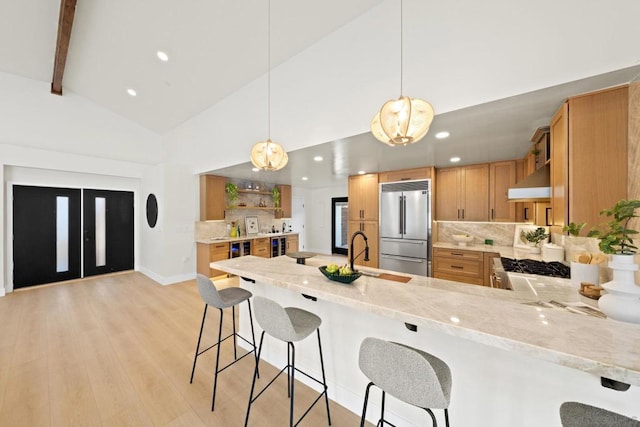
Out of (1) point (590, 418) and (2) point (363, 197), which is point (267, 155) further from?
(2) point (363, 197)

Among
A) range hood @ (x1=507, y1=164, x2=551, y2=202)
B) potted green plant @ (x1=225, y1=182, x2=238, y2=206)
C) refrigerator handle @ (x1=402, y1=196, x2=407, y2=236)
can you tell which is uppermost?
potted green plant @ (x1=225, y1=182, x2=238, y2=206)

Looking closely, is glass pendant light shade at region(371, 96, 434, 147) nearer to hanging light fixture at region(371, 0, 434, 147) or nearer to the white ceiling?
hanging light fixture at region(371, 0, 434, 147)

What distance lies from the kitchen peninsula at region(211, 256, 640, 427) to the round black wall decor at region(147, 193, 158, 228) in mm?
4547

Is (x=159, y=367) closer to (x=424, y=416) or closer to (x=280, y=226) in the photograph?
(x=424, y=416)

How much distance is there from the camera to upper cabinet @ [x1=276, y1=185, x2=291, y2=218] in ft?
24.2

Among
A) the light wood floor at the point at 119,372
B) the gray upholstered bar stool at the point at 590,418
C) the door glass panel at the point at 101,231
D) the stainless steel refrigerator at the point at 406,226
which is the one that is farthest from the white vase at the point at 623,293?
the door glass panel at the point at 101,231

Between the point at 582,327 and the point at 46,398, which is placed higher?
the point at 582,327

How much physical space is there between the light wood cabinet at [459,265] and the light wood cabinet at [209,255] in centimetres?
426

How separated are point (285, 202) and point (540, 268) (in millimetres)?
6069

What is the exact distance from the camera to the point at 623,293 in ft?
3.71

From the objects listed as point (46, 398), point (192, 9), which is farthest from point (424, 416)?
point (192, 9)

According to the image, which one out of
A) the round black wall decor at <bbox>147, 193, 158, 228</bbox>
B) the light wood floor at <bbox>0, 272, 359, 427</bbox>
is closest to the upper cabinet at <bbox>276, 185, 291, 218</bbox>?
the round black wall decor at <bbox>147, 193, 158, 228</bbox>

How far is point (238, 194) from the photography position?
646cm

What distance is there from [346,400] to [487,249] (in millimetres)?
3268
